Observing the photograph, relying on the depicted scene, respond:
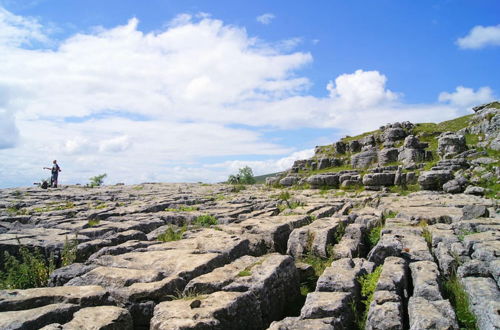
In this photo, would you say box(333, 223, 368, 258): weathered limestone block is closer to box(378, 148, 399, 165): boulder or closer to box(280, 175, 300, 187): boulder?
box(280, 175, 300, 187): boulder

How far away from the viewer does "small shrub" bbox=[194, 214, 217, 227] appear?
13.4 metres

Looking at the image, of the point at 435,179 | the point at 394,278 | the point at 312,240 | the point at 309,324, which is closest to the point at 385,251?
the point at 394,278

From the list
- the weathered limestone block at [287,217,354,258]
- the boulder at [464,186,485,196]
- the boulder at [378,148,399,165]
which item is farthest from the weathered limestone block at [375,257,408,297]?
the boulder at [378,148,399,165]

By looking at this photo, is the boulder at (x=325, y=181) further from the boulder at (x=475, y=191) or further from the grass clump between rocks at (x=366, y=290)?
the grass clump between rocks at (x=366, y=290)

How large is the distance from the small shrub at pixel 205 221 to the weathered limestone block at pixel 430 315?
8.91m

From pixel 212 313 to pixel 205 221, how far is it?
27.7ft

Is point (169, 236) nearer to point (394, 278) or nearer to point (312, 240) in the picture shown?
point (312, 240)

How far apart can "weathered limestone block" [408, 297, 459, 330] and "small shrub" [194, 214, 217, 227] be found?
29.2 feet

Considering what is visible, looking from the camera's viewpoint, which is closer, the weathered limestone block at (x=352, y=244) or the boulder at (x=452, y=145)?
the weathered limestone block at (x=352, y=244)

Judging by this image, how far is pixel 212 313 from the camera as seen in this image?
526 centimetres

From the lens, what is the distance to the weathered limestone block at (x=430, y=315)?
4.81 m

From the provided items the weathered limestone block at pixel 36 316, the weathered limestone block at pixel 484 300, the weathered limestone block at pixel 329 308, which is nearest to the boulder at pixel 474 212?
the weathered limestone block at pixel 484 300

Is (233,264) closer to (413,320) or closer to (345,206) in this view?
(413,320)

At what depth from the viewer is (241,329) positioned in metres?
5.62
